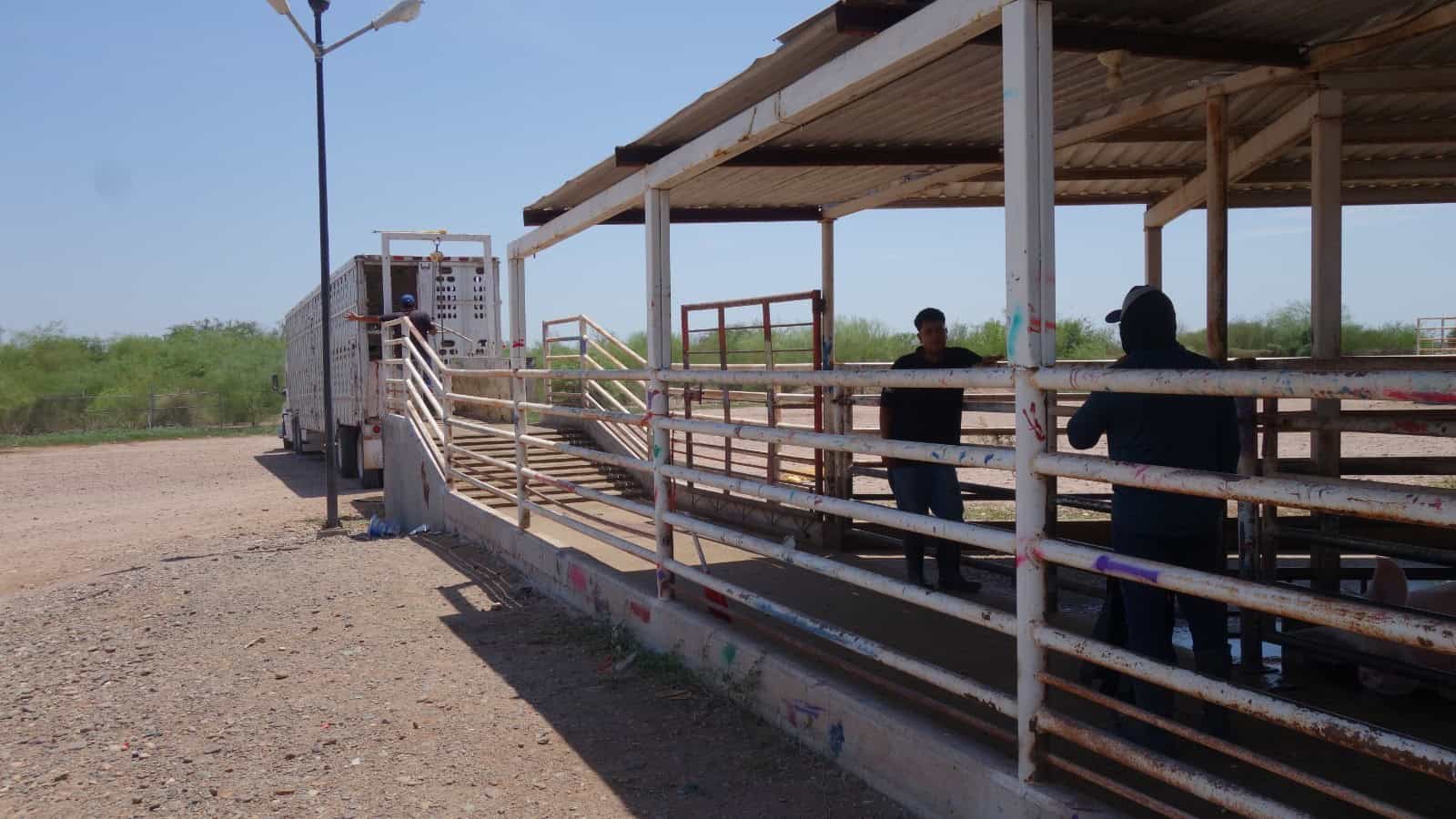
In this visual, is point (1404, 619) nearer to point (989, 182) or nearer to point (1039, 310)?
point (1039, 310)

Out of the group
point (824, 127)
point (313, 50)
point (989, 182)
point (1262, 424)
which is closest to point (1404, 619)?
point (1262, 424)

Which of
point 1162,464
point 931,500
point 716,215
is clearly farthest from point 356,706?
point 716,215

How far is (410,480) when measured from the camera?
11.9 metres

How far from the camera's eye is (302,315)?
847 inches

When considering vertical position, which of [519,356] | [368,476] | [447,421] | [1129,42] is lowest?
[368,476]

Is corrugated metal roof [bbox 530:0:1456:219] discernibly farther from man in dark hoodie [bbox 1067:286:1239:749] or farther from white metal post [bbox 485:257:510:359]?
white metal post [bbox 485:257:510:359]

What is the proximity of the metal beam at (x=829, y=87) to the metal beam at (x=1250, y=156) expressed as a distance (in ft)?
8.33

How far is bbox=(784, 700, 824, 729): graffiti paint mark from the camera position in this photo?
435 centimetres

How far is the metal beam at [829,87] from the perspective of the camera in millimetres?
3291

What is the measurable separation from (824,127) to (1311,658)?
3412 mm

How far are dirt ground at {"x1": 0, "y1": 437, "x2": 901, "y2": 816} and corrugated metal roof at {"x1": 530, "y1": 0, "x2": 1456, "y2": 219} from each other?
9.41 feet

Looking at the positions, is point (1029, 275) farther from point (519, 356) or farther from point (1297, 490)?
point (519, 356)

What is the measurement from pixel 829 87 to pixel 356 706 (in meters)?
3.90

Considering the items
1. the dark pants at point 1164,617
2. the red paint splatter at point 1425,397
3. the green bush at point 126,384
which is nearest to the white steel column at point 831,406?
the dark pants at point 1164,617
